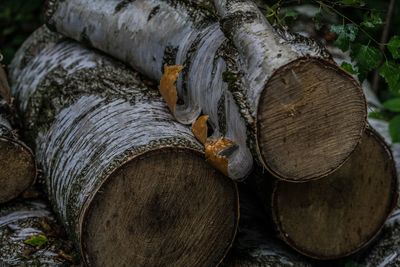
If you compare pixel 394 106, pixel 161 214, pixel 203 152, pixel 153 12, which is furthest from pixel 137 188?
pixel 394 106

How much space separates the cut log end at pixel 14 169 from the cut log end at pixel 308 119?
141cm

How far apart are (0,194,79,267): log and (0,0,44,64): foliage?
2378 millimetres

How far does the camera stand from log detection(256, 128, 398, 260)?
10.5ft

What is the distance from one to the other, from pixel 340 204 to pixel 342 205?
14 mm

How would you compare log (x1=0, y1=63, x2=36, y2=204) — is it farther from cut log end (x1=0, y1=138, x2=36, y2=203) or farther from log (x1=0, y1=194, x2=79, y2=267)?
log (x1=0, y1=194, x2=79, y2=267)

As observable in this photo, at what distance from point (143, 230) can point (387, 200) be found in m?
1.20

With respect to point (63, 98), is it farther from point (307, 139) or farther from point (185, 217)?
point (307, 139)

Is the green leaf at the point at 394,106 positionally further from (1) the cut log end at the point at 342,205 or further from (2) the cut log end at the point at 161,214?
(2) the cut log end at the point at 161,214

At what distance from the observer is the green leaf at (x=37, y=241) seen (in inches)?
131

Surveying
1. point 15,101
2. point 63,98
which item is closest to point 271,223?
point 63,98

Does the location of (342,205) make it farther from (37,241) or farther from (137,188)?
(37,241)

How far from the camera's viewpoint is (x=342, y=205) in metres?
3.29

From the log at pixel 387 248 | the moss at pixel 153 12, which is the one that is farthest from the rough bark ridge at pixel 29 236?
the log at pixel 387 248

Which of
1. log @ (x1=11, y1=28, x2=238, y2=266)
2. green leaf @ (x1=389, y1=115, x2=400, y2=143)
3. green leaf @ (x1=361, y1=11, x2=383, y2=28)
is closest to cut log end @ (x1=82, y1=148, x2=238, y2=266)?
log @ (x1=11, y1=28, x2=238, y2=266)
